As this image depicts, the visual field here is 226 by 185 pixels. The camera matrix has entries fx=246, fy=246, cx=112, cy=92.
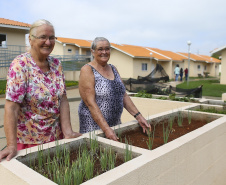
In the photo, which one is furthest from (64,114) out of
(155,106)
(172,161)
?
(155,106)

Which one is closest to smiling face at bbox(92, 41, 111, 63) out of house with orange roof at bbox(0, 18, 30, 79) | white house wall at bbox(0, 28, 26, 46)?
house with orange roof at bbox(0, 18, 30, 79)

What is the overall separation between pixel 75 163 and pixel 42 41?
41.1 inches

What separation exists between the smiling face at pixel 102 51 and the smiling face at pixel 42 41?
746mm

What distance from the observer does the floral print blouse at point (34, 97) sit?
1.99 m

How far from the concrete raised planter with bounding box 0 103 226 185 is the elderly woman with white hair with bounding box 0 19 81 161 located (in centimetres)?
15

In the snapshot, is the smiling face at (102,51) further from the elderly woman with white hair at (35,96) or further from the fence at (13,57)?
the fence at (13,57)

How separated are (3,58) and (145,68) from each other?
17.4 metres

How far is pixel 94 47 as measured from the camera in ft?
9.30

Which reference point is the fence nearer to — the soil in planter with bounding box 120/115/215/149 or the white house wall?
→ the white house wall

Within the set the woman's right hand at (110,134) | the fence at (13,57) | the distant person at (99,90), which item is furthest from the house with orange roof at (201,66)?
the woman's right hand at (110,134)

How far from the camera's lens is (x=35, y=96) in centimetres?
209

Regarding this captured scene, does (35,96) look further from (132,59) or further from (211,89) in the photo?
(132,59)

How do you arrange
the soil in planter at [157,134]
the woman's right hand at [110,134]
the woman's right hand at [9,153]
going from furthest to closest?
the soil in planter at [157,134], the woman's right hand at [110,134], the woman's right hand at [9,153]

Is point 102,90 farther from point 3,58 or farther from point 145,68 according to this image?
point 145,68
